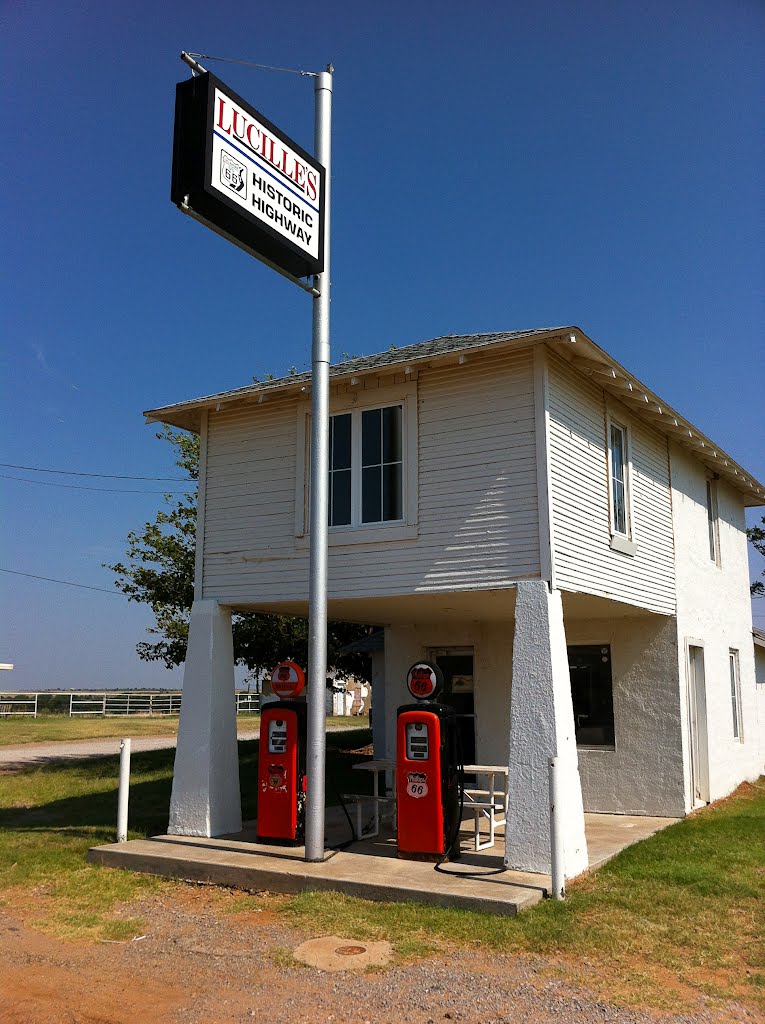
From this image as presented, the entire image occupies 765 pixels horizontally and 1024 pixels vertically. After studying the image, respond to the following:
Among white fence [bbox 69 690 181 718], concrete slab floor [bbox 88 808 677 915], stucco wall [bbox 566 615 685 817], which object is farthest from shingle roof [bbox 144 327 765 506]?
white fence [bbox 69 690 181 718]

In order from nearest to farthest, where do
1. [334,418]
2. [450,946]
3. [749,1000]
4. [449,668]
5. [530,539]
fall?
[749,1000] < [450,946] < [530,539] < [334,418] < [449,668]

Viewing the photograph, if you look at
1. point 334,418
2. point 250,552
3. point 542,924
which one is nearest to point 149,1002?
point 542,924

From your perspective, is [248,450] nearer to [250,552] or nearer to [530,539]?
[250,552]

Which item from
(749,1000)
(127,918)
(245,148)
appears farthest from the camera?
(245,148)

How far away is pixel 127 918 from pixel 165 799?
24.8 feet

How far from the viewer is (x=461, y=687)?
565 inches

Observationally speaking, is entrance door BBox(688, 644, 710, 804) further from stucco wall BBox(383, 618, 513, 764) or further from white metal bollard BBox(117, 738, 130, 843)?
white metal bollard BBox(117, 738, 130, 843)

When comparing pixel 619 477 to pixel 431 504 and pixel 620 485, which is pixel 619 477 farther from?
pixel 431 504

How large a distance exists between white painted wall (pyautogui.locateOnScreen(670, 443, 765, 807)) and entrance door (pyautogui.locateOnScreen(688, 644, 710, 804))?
0.62 feet

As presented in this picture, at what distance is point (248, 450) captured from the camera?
1210 centimetres

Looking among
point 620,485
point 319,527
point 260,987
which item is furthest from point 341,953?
point 620,485

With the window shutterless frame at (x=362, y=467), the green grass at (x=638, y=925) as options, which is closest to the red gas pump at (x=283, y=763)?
the window shutterless frame at (x=362, y=467)

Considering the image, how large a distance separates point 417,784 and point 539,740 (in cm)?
145

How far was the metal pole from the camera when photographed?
9297mm
